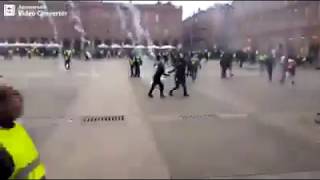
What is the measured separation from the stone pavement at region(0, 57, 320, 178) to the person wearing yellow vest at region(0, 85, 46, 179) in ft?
3.13

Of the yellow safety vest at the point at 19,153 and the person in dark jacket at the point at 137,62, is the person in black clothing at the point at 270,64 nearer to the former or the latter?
the person in dark jacket at the point at 137,62

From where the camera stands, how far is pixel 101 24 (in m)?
2.99

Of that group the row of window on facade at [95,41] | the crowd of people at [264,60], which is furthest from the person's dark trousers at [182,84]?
the row of window on facade at [95,41]

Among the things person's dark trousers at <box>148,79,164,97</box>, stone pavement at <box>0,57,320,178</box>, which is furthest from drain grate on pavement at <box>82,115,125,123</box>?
person's dark trousers at <box>148,79,164,97</box>

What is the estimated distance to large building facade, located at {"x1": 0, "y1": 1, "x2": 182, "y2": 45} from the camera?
2.81 metres

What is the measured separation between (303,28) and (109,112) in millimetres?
1953

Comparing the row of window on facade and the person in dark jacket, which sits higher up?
the row of window on facade

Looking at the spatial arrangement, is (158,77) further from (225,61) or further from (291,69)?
(291,69)

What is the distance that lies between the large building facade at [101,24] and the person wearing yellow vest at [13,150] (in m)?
1.18

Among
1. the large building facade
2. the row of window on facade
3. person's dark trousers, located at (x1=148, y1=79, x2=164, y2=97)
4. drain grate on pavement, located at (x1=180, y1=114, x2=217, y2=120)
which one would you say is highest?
the large building facade

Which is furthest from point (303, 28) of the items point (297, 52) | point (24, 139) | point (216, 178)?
point (24, 139)

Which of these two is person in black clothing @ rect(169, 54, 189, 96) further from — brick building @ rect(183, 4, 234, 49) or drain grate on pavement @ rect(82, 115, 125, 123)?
drain grate on pavement @ rect(82, 115, 125, 123)

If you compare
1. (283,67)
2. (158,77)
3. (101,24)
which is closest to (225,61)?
(283,67)

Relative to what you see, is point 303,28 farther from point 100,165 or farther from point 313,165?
point 100,165
